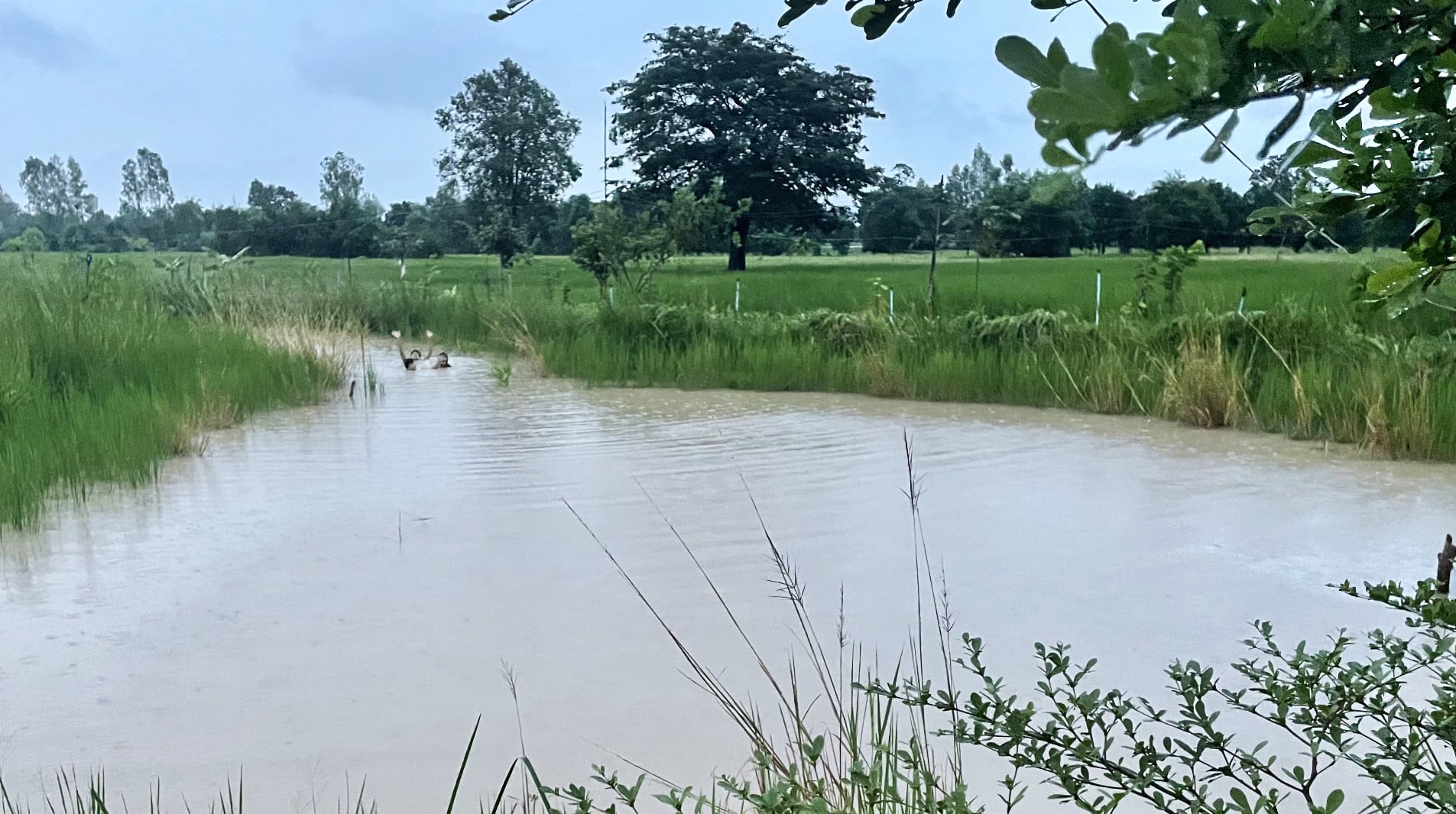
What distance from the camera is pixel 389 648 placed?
2.54 m

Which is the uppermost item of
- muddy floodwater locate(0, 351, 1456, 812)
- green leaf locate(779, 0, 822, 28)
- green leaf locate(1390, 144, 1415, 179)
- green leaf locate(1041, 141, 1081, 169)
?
green leaf locate(779, 0, 822, 28)

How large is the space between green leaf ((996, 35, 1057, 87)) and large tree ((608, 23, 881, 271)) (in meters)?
14.9

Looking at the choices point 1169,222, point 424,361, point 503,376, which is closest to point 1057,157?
point 503,376

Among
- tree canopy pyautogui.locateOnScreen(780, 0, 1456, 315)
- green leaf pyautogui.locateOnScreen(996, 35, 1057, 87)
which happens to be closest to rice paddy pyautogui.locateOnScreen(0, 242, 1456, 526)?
tree canopy pyautogui.locateOnScreen(780, 0, 1456, 315)

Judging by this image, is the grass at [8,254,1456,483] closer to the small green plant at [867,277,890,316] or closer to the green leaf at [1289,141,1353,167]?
the small green plant at [867,277,890,316]

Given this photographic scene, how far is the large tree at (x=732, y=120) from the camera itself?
15.7m

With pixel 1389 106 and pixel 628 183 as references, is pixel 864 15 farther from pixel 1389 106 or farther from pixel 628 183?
pixel 628 183

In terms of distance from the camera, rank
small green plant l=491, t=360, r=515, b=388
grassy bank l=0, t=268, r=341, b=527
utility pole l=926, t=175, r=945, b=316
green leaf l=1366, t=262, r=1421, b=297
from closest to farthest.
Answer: green leaf l=1366, t=262, r=1421, b=297 < grassy bank l=0, t=268, r=341, b=527 < small green plant l=491, t=360, r=515, b=388 < utility pole l=926, t=175, r=945, b=316

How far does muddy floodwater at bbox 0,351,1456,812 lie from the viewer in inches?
82.9

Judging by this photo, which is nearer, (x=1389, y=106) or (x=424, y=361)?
(x=1389, y=106)

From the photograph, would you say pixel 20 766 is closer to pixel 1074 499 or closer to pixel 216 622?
pixel 216 622

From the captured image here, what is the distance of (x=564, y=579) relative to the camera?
9.93 ft

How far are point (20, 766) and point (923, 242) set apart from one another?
28.7ft

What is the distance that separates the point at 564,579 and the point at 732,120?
526 inches
